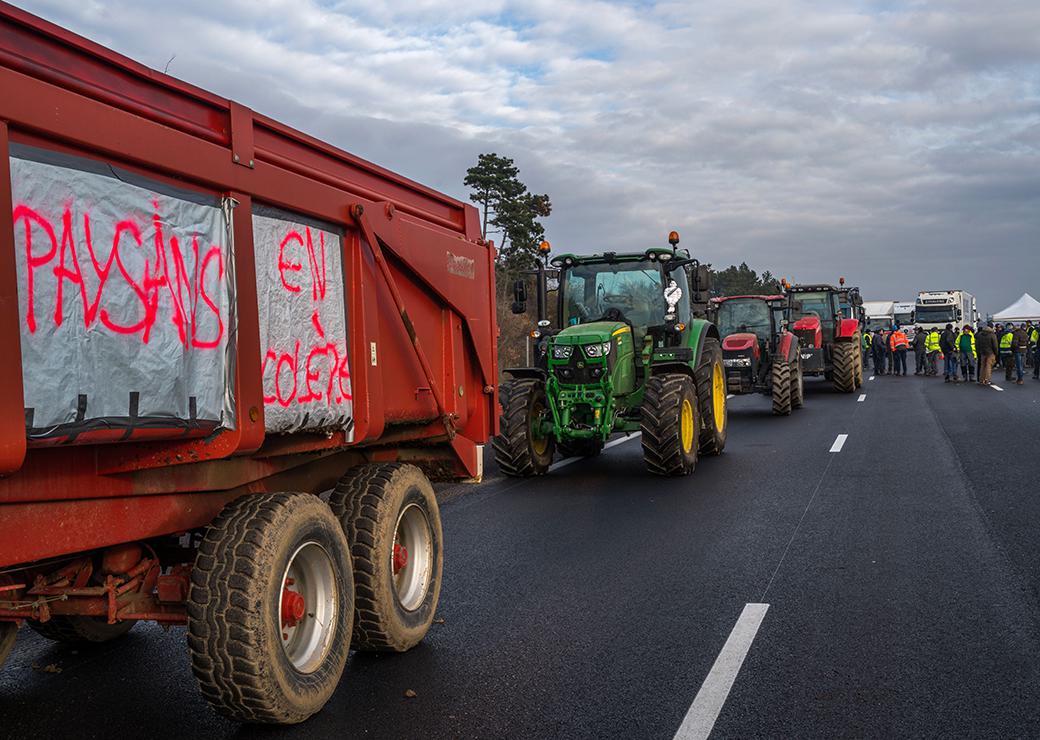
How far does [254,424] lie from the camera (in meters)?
4.05

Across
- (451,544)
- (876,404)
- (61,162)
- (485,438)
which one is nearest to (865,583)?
(485,438)

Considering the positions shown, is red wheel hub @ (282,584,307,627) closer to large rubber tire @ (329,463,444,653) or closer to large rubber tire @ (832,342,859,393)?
large rubber tire @ (329,463,444,653)

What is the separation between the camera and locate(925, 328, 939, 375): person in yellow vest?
122 feet

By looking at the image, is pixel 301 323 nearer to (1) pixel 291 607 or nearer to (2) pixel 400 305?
(2) pixel 400 305

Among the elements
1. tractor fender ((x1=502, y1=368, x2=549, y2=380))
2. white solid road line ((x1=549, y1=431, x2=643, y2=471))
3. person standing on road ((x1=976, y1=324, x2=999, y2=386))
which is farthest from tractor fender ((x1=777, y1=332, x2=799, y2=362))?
person standing on road ((x1=976, y1=324, x2=999, y2=386))

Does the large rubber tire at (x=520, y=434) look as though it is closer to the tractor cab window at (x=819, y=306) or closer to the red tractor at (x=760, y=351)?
the red tractor at (x=760, y=351)

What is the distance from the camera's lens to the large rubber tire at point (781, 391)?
20016 mm

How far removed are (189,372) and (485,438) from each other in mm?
3147

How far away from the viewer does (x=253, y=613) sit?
3.94 meters

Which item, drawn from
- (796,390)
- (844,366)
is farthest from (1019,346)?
(796,390)

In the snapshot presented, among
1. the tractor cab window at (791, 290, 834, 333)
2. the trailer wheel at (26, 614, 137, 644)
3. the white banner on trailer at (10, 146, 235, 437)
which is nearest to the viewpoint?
the white banner on trailer at (10, 146, 235, 437)

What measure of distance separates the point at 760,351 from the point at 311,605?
1803 cm

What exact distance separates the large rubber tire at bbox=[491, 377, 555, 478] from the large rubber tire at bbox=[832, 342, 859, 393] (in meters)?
16.5

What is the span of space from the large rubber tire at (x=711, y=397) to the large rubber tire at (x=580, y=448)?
1409 mm
